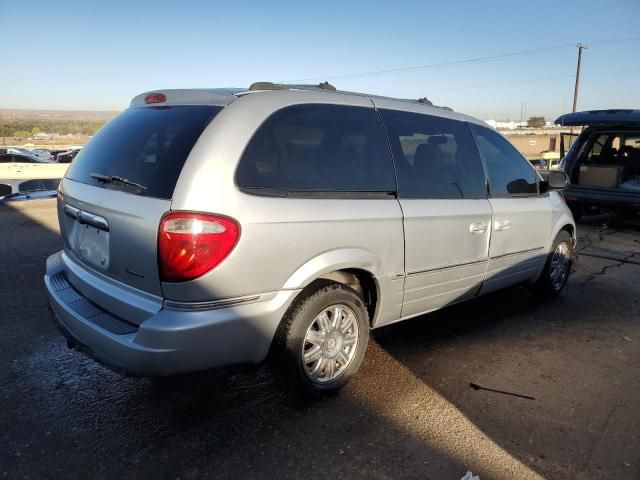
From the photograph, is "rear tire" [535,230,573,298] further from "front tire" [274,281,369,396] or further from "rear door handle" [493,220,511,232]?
"front tire" [274,281,369,396]

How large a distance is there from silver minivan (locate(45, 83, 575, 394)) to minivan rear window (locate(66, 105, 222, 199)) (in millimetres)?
11

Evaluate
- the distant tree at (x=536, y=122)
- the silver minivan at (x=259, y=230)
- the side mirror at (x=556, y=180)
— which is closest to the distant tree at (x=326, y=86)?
the silver minivan at (x=259, y=230)

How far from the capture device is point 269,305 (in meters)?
2.55

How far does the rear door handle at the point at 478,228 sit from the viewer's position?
3658 mm

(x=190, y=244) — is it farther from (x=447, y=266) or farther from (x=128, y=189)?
(x=447, y=266)

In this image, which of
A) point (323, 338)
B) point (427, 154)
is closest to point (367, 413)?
point (323, 338)

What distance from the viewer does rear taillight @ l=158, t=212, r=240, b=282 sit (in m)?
2.27

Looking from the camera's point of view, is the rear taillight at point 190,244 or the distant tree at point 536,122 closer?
the rear taillight at point 190,244

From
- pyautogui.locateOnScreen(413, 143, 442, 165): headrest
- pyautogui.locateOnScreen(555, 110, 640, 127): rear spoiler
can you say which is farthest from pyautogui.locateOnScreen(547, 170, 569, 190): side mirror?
pyautogui.locateOnScreen(555, 110, 640, 127): rear spoiler

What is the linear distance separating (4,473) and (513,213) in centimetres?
382

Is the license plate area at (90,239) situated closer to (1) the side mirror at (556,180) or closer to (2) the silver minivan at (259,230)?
(2) the silver minivan at (259,230)

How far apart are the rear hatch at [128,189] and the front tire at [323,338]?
0.76 m

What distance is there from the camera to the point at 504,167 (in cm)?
420

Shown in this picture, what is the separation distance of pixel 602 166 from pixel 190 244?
9.03 m
